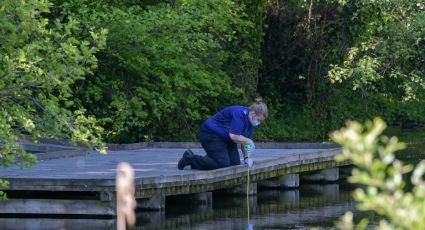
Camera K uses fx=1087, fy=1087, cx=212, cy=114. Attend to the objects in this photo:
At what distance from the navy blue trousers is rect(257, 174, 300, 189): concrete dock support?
8.11 feet

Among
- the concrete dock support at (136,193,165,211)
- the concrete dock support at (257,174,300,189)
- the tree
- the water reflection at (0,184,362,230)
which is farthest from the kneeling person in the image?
the tree

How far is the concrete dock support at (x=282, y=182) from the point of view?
1967 centimetres

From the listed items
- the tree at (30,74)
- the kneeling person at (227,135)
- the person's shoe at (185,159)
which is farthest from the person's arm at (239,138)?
the tree at (30,74)

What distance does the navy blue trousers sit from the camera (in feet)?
55.1

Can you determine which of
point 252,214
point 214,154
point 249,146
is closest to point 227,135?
point 249,146

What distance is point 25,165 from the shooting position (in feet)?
38.4

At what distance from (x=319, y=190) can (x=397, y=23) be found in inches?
168

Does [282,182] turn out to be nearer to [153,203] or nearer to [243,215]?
[243,215]

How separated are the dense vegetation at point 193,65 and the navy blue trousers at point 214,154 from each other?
1811 mm

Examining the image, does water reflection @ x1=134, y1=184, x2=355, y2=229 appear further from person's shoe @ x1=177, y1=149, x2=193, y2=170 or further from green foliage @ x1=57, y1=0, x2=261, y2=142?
green foliage @ x1=57, y1=0, x2=261, y2=142

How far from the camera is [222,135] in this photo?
54.6 feet

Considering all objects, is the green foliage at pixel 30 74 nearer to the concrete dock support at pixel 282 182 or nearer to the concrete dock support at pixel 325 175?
the concrete dock support at pixel 282 182

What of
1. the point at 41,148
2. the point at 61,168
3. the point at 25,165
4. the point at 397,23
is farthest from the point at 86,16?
the point at 25,165

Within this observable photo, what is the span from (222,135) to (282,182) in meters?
3.38
